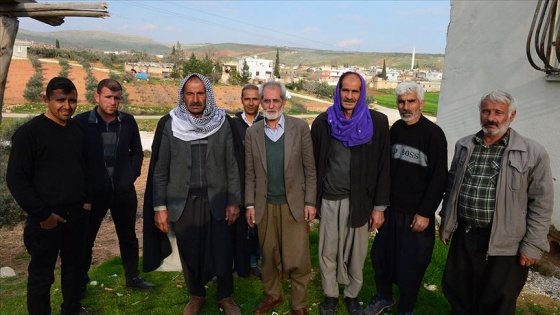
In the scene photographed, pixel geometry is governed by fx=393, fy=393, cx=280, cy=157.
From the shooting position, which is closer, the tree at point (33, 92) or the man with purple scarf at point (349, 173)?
the man with purple scarf at point (349, 173)

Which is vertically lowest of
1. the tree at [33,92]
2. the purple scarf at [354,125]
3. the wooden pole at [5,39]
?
the tree at [33,92]

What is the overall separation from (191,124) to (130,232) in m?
1.49

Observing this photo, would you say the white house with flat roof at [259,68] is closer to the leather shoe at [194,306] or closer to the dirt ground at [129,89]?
the dirt ground at [129,89]

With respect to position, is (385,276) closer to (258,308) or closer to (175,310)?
(258,308)

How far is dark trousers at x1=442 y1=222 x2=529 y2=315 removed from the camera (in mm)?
2783

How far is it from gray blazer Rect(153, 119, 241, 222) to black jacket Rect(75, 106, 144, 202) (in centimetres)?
61

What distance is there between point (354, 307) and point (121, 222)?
236 cm

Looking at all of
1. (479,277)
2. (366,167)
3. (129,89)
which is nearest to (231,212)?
(366,167)

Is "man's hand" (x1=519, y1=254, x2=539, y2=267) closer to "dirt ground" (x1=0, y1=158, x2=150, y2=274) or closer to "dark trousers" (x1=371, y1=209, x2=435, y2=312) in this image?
"dark trousers" (x1=371, y1=209, x2=435, y2=312)

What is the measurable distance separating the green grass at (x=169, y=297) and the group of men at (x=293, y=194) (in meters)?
0.26

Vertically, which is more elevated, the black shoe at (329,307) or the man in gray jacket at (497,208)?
the man in gray jacket at (497,208)

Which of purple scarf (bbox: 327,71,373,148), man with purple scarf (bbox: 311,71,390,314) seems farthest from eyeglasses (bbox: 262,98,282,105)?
purple scarf (bbox: 327,71,373,148)

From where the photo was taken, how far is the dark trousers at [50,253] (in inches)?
115

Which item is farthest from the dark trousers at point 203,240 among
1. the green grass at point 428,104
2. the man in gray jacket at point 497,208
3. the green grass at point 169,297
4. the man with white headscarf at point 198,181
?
the green grass at point 428,104
